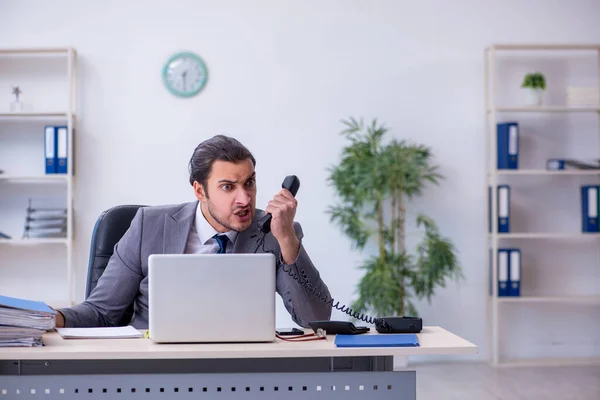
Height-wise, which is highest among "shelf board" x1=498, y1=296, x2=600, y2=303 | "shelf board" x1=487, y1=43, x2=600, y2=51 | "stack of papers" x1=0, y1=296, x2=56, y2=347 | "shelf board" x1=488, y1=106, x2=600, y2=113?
"shelf board" x1=487, y1=43, x2=600, y2=51

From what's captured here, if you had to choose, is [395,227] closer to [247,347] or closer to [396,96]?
[396,96]

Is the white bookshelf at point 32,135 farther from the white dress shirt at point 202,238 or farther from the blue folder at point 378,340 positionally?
the blue folder at point 378,340

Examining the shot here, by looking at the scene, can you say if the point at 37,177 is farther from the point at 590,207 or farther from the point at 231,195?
the point at 590,207

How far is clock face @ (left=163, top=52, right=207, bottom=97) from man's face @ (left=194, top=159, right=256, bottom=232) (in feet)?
8.83

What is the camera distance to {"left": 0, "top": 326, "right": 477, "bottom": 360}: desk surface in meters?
1.79

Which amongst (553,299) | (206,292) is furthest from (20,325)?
(553,299)

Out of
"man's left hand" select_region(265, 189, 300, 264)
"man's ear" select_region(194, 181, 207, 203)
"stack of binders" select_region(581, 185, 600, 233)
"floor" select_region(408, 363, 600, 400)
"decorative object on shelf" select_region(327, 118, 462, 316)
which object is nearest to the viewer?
"man's left hand" select_region(265, 189, 300, 264)

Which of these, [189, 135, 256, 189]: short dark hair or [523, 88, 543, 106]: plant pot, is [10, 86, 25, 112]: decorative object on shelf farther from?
[523, 88, 543, 106]: plant pot

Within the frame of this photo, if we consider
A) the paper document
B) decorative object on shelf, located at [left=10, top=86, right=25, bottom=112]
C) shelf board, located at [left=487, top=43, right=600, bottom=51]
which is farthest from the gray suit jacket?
shelf board, located at [left=487, top=43, right=600, bottom=51]

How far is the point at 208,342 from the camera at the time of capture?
1920 millimetres

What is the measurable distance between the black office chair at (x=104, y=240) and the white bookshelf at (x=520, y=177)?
2949 millimetres

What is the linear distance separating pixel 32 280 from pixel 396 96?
268 cm

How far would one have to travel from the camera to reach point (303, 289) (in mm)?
2430

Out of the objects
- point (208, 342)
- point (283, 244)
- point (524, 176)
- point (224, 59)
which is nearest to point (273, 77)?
point (224, 59)
